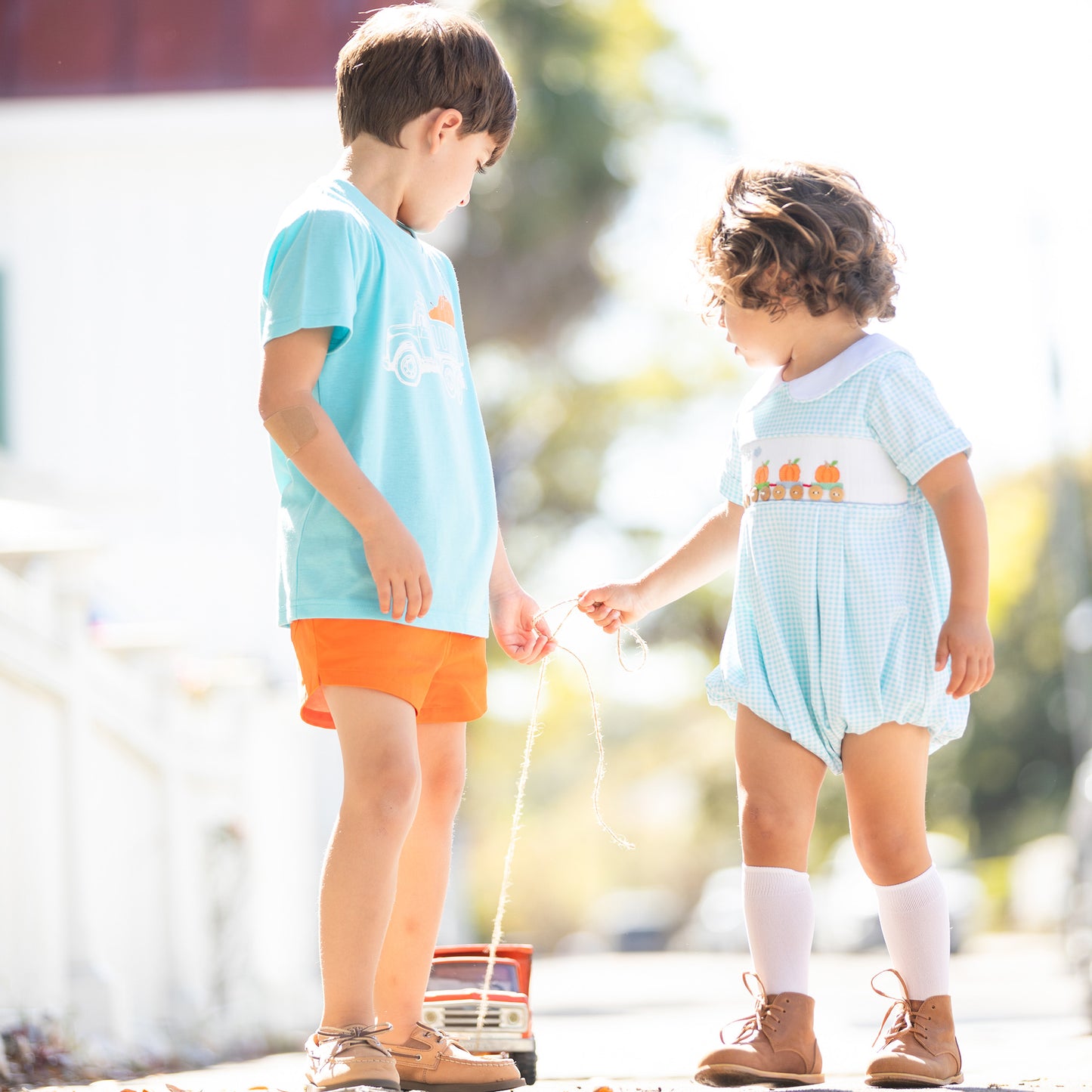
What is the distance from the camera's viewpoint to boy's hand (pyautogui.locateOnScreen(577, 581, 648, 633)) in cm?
262

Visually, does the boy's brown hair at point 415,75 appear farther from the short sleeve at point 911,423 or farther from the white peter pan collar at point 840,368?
the short sleeve at point 911,423

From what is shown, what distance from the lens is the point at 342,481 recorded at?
6.81ft

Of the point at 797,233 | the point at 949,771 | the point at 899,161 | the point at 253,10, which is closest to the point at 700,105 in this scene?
the point at 899,161

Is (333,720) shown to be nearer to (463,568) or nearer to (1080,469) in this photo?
(463,568)

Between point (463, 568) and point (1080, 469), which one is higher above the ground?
point (1080, 469)

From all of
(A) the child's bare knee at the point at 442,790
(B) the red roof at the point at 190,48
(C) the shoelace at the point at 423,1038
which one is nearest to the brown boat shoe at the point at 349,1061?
(C) the shoelace at the point at 423,1038

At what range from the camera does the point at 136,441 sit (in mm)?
6926

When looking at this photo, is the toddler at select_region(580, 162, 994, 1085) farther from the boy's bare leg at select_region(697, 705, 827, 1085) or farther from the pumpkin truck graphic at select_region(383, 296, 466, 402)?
the pumpkin truck graphic at select_region(383, 296, 466, 402)

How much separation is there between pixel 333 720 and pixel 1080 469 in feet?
71.8

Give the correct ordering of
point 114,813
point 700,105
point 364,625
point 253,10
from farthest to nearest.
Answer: point 700,105, point 253,10, point 114,813, point 364,625

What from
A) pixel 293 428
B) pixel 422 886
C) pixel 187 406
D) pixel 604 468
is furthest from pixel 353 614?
pixel 604 468

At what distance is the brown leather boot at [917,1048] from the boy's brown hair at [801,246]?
45.1 inches

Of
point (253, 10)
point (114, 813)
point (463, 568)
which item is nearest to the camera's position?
point (463, 568)

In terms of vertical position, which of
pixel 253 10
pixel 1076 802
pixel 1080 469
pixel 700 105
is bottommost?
pixel 1076 802
